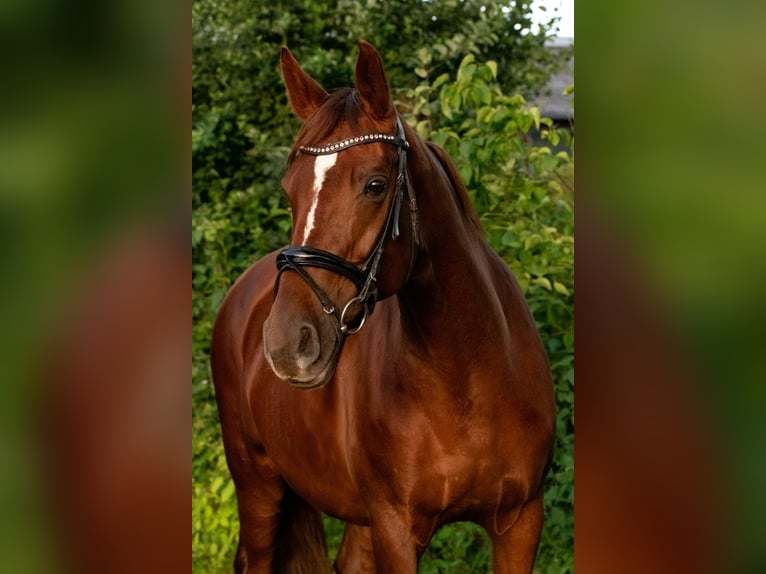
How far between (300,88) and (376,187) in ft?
1.47

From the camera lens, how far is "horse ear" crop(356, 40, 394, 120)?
83.2 inches

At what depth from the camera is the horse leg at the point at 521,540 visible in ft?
8.63

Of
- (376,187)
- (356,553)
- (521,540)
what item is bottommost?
(356,553)

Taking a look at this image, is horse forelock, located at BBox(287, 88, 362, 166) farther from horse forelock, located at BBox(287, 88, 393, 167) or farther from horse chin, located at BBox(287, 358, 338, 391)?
horse chin, located at BBox(287, 358, 338, 391)

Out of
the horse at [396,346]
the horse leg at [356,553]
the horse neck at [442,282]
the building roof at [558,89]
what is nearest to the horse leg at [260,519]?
the horse leg at [356,553]

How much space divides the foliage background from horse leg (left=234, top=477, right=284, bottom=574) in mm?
1253

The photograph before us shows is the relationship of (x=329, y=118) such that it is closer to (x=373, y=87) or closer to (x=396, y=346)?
(x=373, y=87)

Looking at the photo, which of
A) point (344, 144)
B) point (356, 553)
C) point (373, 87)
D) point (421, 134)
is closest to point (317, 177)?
point (344, 144)

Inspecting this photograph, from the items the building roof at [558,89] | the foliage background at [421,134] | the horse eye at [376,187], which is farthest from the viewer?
the building roof at [558,89]

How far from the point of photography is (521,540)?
263cm

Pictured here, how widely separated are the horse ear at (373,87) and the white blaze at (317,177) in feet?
0.65

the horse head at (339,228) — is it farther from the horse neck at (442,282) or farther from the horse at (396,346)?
the horse neck at (442,282)
